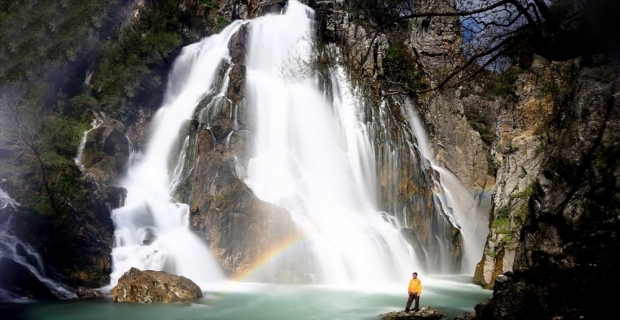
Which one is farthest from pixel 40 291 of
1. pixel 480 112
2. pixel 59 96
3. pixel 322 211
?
pixel 480 112

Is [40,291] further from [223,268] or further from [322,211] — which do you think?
[322,211]

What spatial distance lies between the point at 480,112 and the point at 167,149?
26578mm

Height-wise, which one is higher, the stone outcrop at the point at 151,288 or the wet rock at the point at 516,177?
the wet rock at the point at 516,177

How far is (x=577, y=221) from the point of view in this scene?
18.1 feet

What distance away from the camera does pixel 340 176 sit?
81.7 ft

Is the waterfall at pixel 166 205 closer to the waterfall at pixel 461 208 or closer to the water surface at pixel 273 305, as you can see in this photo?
the water surface at pixel 273 305

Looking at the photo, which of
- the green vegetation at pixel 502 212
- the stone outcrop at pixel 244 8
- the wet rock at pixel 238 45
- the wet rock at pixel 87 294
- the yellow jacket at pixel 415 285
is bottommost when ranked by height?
the wet rock at pixel 87 294

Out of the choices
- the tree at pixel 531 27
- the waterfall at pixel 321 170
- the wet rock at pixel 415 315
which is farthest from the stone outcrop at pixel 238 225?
the tree at pixel 531 27

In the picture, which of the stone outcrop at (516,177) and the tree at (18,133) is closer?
the stone outcrop at (516,177)

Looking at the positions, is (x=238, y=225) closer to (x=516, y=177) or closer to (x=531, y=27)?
(x=516, y=177)

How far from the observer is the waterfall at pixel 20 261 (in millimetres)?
12945

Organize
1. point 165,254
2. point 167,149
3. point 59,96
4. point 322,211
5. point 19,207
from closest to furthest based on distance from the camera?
point 19,207, point 165,254, point 322,211, point 167,149, point 59,96

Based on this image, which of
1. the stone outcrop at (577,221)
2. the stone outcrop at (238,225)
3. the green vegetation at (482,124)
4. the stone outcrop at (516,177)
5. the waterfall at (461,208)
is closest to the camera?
the stone outcrop at (577,221)

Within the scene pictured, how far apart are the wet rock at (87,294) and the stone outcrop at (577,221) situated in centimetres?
1122
